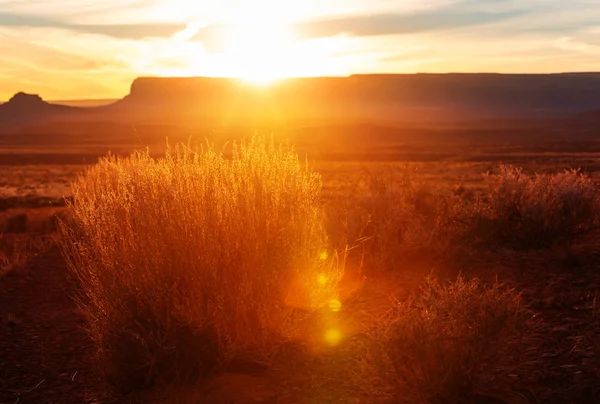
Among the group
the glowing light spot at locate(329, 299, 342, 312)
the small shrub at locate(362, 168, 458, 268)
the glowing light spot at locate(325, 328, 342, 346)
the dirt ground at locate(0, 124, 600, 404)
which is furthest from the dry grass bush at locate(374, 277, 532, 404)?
the small shrub at locate(362, 168, 458, 268)

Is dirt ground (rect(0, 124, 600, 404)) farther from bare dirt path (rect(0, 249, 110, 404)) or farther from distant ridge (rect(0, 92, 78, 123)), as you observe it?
distant ridge (rect(0, 92, 78, 123))

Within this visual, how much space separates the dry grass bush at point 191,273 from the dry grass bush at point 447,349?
54.1 inches

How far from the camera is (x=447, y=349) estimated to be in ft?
14.4

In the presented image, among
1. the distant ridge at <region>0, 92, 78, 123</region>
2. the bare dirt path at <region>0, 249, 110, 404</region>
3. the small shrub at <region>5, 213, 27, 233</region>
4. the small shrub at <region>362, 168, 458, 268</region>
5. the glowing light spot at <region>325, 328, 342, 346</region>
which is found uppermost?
the distant ridge at <region>0, 92, 78, 123</region>

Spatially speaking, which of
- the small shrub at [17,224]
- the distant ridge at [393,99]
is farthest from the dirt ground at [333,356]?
the distant ridge at [393,99]

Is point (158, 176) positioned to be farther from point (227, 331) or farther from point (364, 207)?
point (364, 207)

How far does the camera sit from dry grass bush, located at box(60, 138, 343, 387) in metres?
5.32

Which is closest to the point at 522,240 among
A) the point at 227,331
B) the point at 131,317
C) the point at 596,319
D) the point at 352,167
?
the point at 596,319

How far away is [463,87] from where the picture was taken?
14638 centimetres

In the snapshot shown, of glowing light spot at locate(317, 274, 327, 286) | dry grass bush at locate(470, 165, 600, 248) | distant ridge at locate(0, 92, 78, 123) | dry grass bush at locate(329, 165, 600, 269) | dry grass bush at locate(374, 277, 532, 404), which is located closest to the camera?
dry grass bush at locate(374, 277, 532, 404)

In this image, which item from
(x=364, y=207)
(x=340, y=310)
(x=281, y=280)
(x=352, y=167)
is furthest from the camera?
(x=352, y=167)

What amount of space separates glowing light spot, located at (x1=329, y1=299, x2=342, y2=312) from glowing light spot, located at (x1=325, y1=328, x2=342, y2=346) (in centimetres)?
62

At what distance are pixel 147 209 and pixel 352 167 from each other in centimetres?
4112

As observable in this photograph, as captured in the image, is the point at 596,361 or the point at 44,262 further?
the point at 44,262
